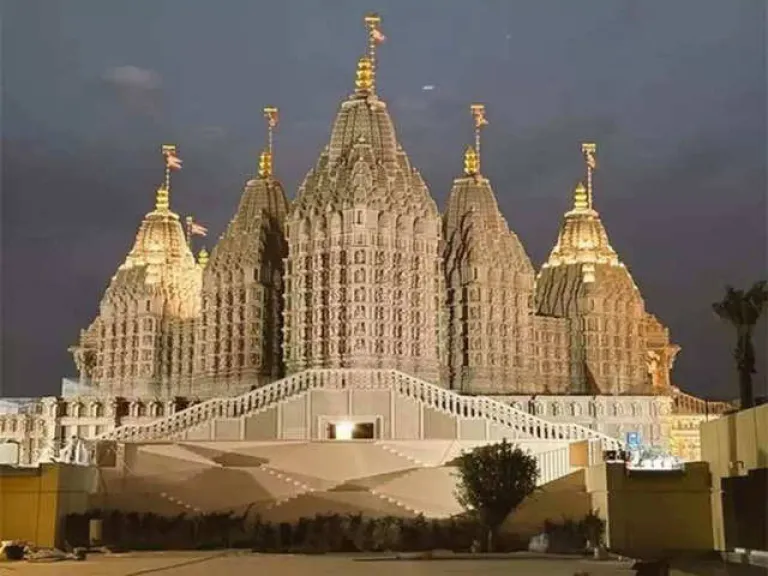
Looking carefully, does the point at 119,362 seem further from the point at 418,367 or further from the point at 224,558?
the point at 224,558

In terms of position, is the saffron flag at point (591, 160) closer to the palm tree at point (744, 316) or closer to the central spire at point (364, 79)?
the central spire at point (364, 79)

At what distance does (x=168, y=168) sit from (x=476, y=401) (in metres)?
35.8

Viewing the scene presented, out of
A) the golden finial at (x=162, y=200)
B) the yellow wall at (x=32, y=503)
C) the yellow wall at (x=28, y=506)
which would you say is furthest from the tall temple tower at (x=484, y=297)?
the yellow wall at (x=28, y=506)

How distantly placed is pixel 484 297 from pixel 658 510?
29581 millimetres

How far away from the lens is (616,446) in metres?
40.8

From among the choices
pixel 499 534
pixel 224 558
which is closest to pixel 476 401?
pixel 499 534

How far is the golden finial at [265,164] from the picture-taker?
6888 cm

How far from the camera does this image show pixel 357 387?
50.4 meters

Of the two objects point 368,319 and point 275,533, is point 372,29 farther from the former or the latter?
point 275,533

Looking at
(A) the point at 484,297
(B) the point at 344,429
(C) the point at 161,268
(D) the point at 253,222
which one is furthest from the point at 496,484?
(C) the point at 161,268

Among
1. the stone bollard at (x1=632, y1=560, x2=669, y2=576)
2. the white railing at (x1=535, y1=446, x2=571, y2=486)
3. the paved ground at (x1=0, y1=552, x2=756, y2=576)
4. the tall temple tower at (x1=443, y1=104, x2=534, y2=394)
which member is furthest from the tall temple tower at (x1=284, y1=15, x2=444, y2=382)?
the stone bollard at (x1=632, y1=560, x2=669, y2=576)

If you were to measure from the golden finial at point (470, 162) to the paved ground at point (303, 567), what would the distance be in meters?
40.0

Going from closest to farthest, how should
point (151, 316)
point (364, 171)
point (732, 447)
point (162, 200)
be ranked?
point (732, 447)
point (364, 171)
point (151, 316)
point (162, 200)

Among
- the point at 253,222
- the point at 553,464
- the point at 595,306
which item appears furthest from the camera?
the point at 595,306
